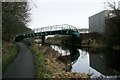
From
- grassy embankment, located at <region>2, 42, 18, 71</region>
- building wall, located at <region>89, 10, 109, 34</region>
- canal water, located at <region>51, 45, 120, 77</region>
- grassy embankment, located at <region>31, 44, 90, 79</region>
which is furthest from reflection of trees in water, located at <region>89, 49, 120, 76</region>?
building wall, located at <region>89, 10, 109, 34</region>

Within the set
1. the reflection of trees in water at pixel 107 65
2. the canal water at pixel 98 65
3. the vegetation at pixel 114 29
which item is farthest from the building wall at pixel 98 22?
the reflection of trees in water at pixel 107 65

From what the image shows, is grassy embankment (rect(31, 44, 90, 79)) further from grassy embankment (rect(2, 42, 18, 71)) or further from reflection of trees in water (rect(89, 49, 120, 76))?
reflection of trees in water (rect(89, 49, 120, 76))

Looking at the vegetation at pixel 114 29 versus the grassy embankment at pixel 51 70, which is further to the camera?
the vegetation at pixel 114 29

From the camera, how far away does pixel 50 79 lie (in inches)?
495

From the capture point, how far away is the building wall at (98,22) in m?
73.9

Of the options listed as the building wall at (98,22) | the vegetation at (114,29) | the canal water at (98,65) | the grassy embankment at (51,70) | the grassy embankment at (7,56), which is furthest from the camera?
the building wall at (98,22)

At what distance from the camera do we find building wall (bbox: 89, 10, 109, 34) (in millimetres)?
73875

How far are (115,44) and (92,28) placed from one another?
3400 cm

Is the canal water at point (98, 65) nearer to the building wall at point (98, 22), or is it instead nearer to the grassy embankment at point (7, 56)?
the grassy embankment at point (7, 56)

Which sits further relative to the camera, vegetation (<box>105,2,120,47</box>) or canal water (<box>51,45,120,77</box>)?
vegetation (<box>105,2,120,47</box>)

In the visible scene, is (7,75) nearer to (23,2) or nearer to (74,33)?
→ (23,2)

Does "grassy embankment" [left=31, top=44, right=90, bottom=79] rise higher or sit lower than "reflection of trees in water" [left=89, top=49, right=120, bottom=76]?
higher

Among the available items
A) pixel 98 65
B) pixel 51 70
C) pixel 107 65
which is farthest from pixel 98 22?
pixel 51 70

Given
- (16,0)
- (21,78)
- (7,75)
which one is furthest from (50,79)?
(16,0)
